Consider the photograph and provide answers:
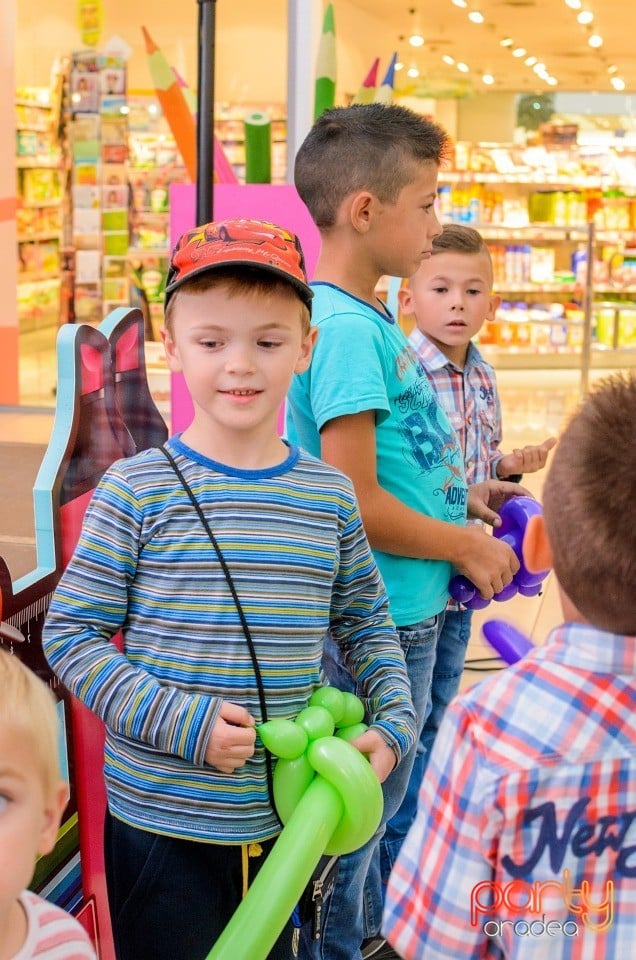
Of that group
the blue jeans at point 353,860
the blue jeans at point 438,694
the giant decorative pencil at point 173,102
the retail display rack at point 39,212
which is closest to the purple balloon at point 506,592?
the blue jeans at point 353,860

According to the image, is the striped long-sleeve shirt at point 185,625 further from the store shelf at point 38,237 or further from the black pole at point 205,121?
the store shelf at point 38,237

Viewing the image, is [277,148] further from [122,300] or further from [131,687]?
[131,687]

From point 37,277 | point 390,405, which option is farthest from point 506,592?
point 37,277

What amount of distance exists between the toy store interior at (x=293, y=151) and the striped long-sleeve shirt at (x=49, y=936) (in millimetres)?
457

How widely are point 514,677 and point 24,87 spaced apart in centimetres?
695

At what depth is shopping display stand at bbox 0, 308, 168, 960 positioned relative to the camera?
1280mm

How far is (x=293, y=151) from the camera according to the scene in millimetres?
4520

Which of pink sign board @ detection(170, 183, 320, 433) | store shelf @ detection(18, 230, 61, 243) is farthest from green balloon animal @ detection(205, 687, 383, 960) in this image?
store shelf @ detection(18, 230, 61, 243)

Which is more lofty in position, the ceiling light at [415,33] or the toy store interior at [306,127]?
the ceiling light at [415,33]

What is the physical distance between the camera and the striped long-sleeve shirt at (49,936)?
835 millimetres

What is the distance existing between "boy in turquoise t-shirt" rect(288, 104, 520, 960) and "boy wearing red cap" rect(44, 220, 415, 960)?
335 millimetres

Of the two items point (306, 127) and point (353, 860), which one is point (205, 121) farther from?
point (306, 127)

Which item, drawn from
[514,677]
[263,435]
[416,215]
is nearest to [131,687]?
[263,435]

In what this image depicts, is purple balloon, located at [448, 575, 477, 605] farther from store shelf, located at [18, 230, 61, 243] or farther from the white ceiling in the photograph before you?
the white ceiling
